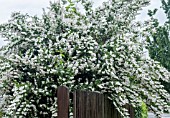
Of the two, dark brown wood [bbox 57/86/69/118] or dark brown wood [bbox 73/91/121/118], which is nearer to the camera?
dark brown wood [bbox 57/86/69/118]

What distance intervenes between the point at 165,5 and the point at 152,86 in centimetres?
898

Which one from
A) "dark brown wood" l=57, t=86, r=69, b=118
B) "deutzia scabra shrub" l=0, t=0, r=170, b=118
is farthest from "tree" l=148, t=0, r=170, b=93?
"dark brown wood" l=57, t=86, r=69, b=118

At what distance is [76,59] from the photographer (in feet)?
14.1

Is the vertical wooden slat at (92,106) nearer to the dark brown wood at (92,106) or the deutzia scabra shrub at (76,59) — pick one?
the dark brown wood at (92,106)

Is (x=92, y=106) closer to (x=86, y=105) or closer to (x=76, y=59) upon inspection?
(x=86, y=105)

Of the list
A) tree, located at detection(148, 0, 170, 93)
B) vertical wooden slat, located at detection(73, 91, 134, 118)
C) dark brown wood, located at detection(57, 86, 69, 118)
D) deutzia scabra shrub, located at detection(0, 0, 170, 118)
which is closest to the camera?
dark brown wood, located at detection(57, 86, 69, 118)

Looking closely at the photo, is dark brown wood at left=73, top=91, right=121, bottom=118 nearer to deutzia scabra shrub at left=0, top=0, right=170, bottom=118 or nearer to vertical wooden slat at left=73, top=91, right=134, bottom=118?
vertical wooden slat at left=73, top=91, right=134, bottom=118

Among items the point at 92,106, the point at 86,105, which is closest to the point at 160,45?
the point at 92,106

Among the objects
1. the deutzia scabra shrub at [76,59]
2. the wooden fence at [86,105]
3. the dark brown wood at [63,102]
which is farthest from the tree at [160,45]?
the dark brown wood at [63,102]

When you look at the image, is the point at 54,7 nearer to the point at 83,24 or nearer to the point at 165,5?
the point at 83,24

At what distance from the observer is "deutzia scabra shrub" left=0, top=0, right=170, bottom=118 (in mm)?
3979

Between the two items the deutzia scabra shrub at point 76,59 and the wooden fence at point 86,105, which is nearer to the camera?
the wooden fence at point 86,105

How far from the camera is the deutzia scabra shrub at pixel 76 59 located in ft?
13.1

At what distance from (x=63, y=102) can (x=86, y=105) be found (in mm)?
456
